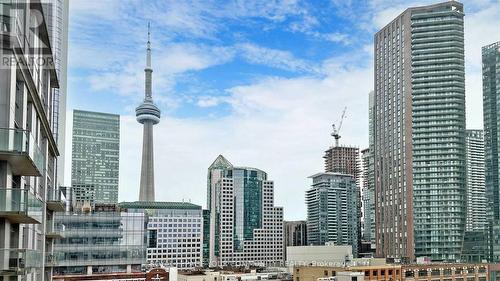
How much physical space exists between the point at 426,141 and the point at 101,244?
111 metres

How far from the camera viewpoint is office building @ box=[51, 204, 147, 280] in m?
76.4

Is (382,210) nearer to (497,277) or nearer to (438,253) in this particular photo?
(438,253)

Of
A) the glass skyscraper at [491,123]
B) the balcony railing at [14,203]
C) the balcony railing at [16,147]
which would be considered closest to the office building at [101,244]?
the balcony railing at [16,147]

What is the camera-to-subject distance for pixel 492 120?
180m

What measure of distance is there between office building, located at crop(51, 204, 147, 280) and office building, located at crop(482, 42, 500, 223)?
416 feet

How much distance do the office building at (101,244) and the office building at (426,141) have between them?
3787 inches

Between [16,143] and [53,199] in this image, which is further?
[53,199]

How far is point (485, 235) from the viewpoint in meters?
164

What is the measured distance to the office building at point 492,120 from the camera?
578 feet

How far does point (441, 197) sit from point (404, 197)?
9786mm

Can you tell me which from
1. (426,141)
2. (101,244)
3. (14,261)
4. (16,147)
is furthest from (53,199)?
(426,141)

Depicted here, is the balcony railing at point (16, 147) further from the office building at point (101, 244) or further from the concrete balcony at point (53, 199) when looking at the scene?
the office building at point (101, 244)

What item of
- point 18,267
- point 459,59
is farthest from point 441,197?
→ point 18,267

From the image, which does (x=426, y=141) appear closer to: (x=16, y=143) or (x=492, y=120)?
(x=492, y=120)
